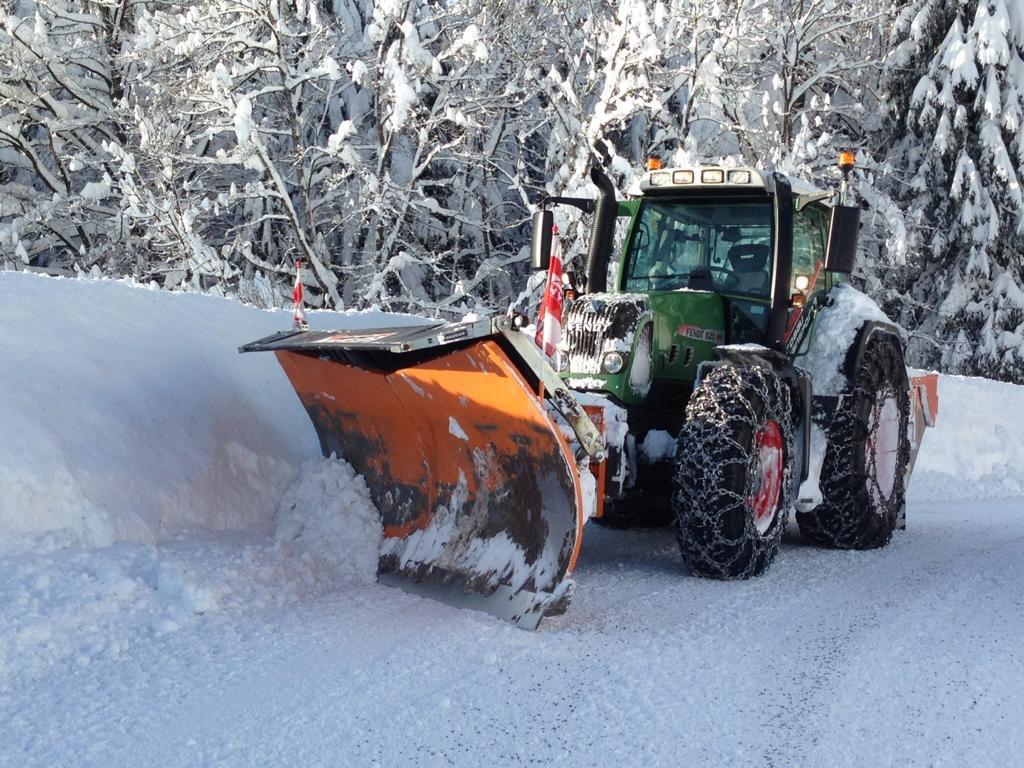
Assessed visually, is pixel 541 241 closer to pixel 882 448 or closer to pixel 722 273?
pixel 722 273

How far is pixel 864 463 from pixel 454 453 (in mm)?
2565

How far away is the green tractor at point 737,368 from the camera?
5.24m

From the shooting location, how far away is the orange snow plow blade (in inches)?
178

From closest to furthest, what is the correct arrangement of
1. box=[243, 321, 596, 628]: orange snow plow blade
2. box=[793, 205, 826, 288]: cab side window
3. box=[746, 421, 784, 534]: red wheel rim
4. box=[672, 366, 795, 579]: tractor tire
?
box=[243, 321, 596, 628]: orange snow plow blade → box=[672, 366, 795, 579]: tractor tire → box=[746, 421, 784, 534]: red wheel rim → box=[793, 205, 826, 288]: cab side window

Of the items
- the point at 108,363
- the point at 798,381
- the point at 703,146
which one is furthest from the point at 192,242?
the point at 798,381

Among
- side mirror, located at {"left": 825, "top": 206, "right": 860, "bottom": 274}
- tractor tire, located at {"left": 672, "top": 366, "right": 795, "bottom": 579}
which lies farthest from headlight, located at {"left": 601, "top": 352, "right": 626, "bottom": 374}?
side mirror, located at {"left": 825, "top": 206, "right": 860, "bottom": 274}

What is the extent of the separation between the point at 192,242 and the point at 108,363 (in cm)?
905

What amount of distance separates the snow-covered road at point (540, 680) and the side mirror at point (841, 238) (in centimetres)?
165

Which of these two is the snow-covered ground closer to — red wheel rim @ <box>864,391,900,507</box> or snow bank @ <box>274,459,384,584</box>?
snow bank @ <box>274,459,384,584</box>

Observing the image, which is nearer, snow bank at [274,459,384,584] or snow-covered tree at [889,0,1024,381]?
snow bank at [274,459,384,584]

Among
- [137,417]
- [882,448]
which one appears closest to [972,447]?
[882,448]

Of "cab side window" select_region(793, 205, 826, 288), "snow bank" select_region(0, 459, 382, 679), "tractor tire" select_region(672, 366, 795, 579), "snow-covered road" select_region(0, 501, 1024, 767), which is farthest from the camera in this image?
"cab side window" select_region(793, 205, 826, 288)

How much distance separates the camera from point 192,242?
560 inches

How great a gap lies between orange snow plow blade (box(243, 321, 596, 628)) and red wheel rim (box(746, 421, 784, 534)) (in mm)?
1264
